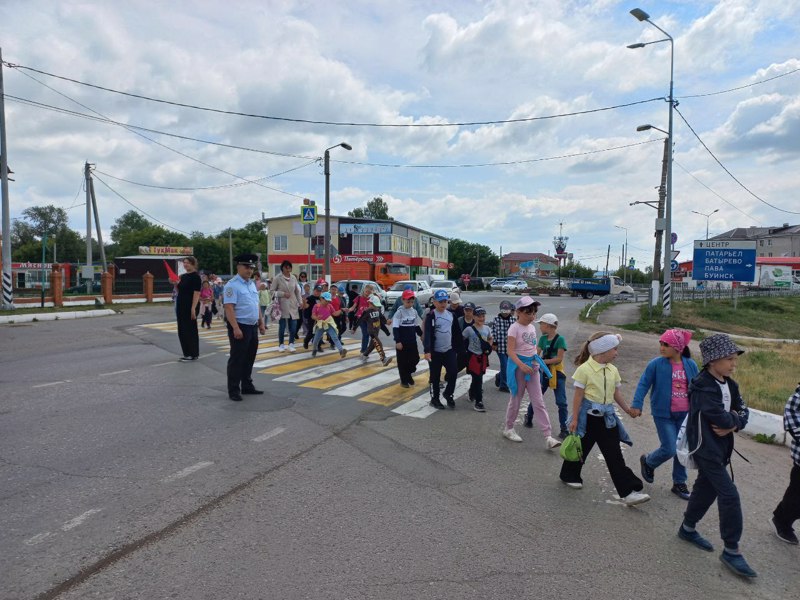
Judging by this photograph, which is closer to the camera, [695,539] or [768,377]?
[695,539]

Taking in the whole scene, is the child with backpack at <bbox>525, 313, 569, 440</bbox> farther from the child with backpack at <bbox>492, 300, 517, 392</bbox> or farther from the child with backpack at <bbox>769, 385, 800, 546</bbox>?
the child with backpack at <bbox>769, 385, 800, 546</bbox>

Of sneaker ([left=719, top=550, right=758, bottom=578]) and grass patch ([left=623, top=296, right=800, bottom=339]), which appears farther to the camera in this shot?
grass patch ([left=623, top=296, right=800, bottom=339])

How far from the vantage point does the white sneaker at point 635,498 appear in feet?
13.8

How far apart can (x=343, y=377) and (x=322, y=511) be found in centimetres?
543

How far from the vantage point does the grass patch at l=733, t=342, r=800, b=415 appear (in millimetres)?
7897

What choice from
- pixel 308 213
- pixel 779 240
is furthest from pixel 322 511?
pixel 779 240

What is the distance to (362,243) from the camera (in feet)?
202

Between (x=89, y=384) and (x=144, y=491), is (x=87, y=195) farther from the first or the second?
(x=144, y=491)

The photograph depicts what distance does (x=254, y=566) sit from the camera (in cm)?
313

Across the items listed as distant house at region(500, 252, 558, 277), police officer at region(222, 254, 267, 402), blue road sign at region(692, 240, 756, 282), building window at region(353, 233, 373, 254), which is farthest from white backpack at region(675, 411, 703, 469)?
distant house at region(500, 252, 558, 277)

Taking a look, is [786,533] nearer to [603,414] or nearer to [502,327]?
[603,414]

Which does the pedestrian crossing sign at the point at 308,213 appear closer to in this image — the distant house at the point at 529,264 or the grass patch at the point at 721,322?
the grass patch at the point at 721,322

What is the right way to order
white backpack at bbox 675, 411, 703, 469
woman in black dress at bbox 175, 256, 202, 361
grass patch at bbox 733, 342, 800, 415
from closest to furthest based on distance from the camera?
white backpack at bbox 675, 411, 703, 469
grass patch at bbox 733, 342, 800, 415
woman in black dress at bbox 175, 256, 202, 361

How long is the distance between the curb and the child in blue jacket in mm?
19795
